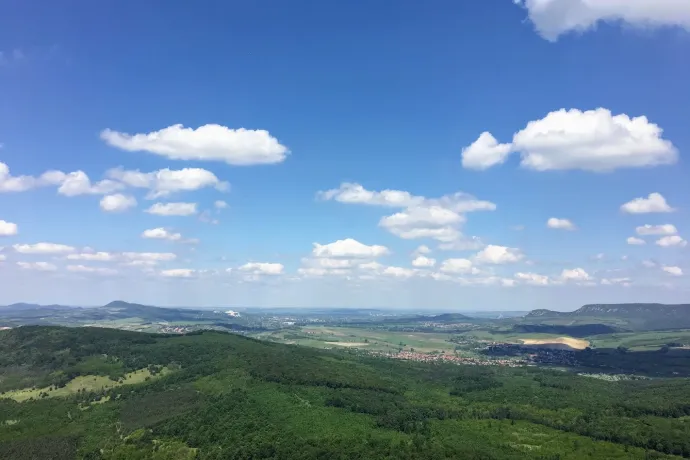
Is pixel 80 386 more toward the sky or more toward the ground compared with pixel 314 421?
more toward the sky

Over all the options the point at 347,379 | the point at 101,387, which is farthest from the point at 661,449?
the point at 101,387

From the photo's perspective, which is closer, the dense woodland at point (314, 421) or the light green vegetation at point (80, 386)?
the dense woodland at point (314, 421)

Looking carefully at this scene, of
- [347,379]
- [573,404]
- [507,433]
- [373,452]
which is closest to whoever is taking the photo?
[373,452]

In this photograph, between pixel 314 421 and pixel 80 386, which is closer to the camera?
pixel 314 421

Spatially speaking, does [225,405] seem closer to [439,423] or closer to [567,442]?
[439,423]

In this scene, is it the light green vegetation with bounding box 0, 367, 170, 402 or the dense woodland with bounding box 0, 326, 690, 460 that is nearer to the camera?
the dense woodland with bounding box 0, 326, 690, 460
